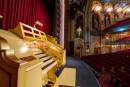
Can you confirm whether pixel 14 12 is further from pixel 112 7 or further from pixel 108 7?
pixel 112 7

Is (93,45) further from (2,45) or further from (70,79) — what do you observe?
(2,45)

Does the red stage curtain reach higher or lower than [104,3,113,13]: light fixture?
lower

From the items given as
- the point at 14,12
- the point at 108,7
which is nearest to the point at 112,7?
the point at 108,7

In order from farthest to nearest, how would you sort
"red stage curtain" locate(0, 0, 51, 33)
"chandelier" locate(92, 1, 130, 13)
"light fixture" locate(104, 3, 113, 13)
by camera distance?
"light fixture" locate(104, 3, 113, 13), "chandelier" locate(92, 1, 130, 13), "red stage curtain" locate(0, 0, 51, 33)

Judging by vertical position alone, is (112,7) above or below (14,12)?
above

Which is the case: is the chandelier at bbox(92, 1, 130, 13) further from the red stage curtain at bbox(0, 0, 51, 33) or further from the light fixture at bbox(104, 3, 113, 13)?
the red stage curtain at bbox(0, 0, 51, 33)

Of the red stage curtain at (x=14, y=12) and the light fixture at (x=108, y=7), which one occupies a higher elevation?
the light fixture at (x=108, y=7)

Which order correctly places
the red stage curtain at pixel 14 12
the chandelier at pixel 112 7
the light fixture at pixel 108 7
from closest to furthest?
1. the red stage curtain at pixel 14 12
2. the chandelier at pixel 112 7
3. the light fixture at pixel 108 7

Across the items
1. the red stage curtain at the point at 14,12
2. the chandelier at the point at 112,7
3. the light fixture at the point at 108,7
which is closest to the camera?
the red stage curtain at the point at 14,12

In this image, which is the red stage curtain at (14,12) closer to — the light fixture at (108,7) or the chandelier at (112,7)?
the chandelier at (112,7)

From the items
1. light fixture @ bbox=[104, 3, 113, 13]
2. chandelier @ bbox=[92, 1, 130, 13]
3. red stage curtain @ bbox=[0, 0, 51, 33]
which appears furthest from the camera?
light fixture @ bbox=[104, 3, 113, 13]

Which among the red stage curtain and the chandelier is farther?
the chandelier

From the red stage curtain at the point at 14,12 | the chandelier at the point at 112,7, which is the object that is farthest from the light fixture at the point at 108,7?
the red stage curtain at the point at 14,12

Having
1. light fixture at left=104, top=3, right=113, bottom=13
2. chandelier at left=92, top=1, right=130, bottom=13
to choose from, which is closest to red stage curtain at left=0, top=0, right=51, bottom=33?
chandelier at left=92, top=1, right=130, bottom=13
